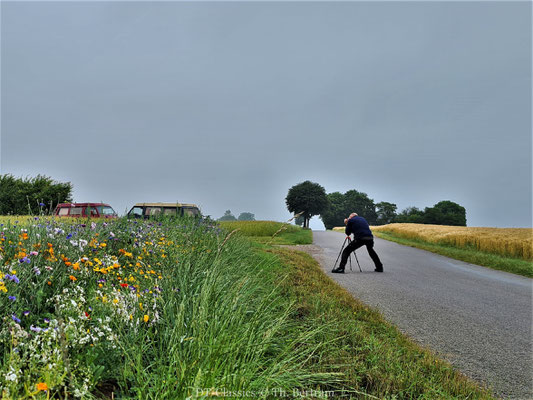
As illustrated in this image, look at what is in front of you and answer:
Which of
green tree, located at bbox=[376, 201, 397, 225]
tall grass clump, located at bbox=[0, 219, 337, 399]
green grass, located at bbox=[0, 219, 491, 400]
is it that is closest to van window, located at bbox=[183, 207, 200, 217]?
green grass, located at bbox=[0, 219, 491, 400]

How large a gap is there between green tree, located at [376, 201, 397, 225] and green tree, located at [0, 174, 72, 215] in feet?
291

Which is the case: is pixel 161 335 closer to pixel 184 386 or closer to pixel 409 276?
pixel 184 386

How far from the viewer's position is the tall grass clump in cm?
183

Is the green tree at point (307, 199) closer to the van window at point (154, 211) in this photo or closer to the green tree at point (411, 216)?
the green tree at point (411, 216)

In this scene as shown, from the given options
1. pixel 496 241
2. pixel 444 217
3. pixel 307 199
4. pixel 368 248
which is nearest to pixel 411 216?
pixel 444 217

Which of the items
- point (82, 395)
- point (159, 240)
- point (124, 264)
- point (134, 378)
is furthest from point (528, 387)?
point (159, 240)

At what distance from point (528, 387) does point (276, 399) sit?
3320mm

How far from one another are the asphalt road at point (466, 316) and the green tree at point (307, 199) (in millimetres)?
56176

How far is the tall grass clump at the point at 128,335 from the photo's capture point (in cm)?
183

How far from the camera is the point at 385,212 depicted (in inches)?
3863

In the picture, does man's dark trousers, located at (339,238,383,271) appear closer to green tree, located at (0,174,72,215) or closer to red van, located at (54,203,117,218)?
red van, located at (54,203,117,218)

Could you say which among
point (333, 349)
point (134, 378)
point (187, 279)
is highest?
point (187, 279)

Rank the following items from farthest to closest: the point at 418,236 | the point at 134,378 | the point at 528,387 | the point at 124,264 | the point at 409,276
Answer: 1. the point at 418,236
2. the point at 409,276
3. the point at 124,264
4. the point at 528,387
5. the point at 134,378

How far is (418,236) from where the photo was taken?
26.5 metres
